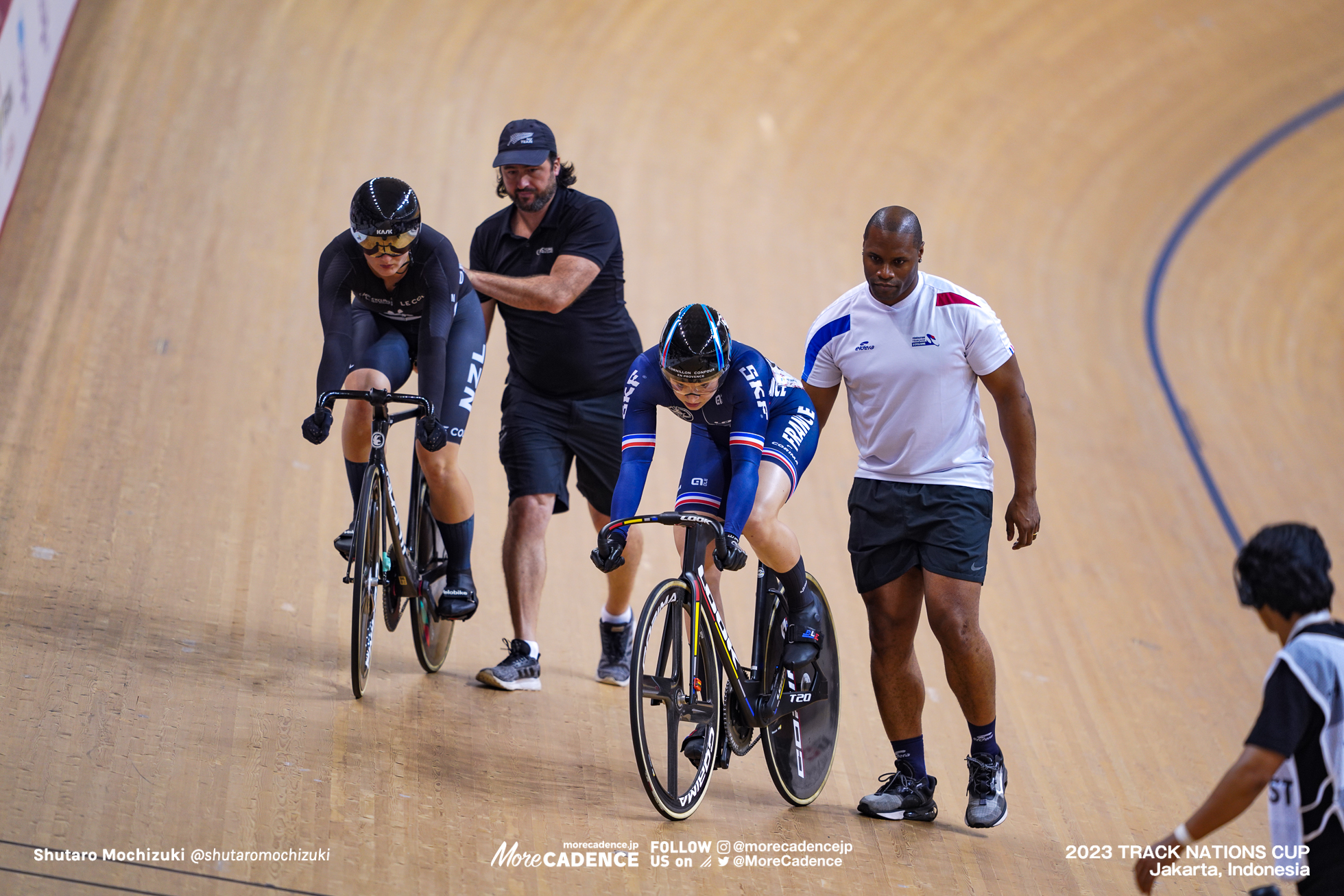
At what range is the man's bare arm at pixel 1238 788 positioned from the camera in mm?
1826

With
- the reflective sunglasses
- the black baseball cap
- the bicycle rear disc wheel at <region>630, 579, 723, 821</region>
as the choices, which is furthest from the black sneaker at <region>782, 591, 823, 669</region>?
the black baseball cap

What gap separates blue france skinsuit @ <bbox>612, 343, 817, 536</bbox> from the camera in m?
2.78

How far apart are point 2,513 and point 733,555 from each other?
2491 mm

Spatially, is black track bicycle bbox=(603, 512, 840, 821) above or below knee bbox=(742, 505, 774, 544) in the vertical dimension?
below

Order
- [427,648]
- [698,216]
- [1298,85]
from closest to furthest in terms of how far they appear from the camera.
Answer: [427,648] → [698,216] → [1298,85]

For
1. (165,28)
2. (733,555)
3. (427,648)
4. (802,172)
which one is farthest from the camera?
(802,172)

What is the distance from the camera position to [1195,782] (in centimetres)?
376

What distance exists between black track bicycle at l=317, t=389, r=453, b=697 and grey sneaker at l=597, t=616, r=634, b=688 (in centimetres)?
52

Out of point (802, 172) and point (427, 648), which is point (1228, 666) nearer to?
point (427, 648)

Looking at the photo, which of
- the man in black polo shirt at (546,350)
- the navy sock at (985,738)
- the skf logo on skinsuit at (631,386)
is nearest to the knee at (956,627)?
the navy sock at (985,738)

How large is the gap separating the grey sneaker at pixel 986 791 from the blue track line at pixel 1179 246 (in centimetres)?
294

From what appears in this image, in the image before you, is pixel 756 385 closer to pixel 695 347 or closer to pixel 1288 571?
pixel 695 347

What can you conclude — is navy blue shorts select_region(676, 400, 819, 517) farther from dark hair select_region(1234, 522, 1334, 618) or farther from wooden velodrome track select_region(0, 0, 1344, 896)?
dark hair select_region(1234, 522, 1334, 618)

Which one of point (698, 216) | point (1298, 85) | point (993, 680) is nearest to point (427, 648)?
point (993, 680)
